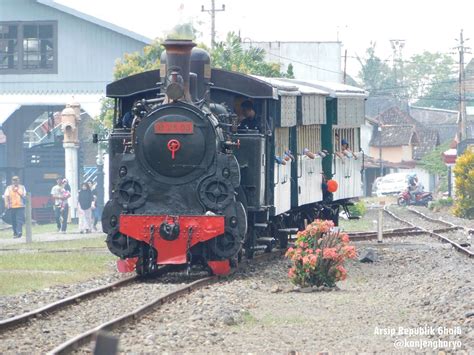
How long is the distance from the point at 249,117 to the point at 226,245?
2.19 meters

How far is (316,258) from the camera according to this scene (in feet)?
48.2

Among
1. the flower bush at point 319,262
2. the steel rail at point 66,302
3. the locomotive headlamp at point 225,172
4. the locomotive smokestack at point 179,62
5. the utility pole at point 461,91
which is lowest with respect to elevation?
the steel rail at point 66,302

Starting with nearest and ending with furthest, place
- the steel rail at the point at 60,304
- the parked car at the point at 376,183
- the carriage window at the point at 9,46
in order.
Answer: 1. the steel rail at the point at 60,304
2. the carriage window at the point at 9,46
3. the parked car at the point at 376,183

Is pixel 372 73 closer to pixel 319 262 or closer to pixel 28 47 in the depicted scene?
pixel 28 47

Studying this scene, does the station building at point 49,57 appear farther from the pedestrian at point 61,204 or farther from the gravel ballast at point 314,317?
the gravel ballast at point 314,317

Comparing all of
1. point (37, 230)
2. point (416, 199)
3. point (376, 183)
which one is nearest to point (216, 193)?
point (37, 230)

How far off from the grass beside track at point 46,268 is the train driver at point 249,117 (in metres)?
2.97

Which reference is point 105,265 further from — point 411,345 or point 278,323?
point 411,345

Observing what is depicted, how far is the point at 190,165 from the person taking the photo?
15.4m

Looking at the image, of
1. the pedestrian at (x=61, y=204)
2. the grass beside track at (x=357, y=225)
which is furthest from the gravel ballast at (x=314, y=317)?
the pedestrian at (x=61, y=204)

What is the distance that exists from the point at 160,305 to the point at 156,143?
3.45 meters

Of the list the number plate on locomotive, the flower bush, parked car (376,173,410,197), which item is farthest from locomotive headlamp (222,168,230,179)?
parked car (376,173,410,197)

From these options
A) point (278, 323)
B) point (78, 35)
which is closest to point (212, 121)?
point (278, 323)

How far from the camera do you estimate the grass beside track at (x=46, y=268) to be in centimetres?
1494
